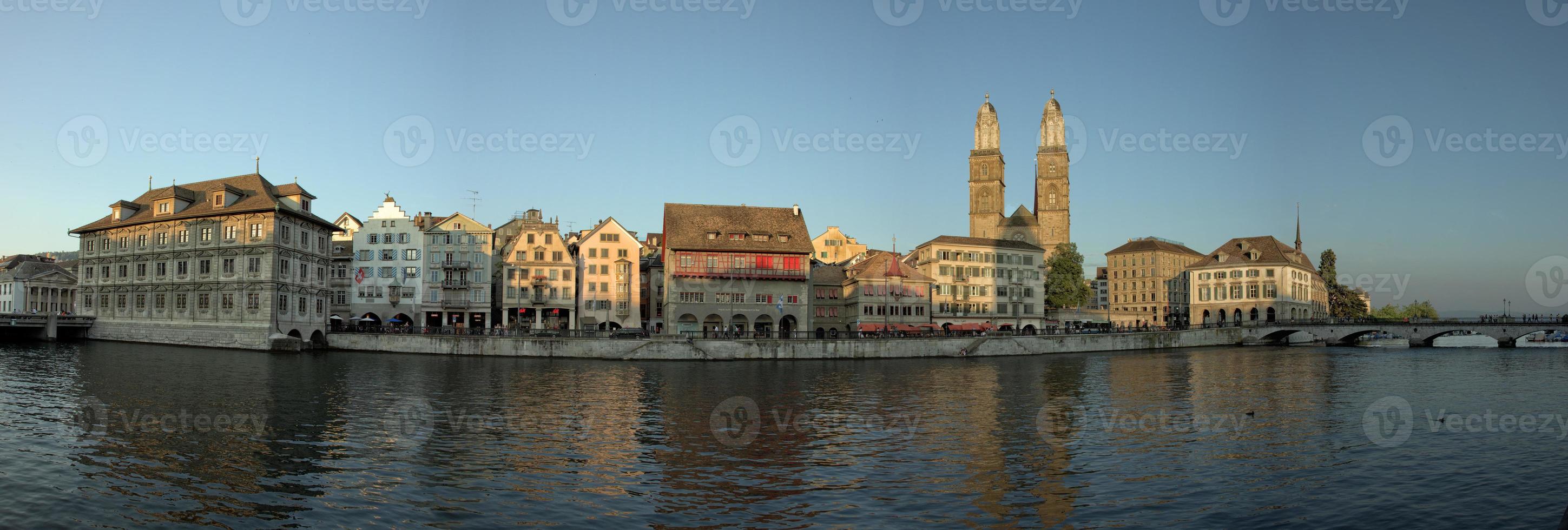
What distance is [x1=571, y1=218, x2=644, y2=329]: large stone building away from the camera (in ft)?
308

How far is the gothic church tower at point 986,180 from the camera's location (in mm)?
142700

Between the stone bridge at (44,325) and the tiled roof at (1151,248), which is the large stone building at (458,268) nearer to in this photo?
the stone bridge at (44,325)

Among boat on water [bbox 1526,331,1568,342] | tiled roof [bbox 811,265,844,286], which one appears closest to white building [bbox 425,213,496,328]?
tiled roof [bbox 811,265,844,286]

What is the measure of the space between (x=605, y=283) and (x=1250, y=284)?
83855 millimetres

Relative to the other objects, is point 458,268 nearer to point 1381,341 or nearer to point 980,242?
point 980,242

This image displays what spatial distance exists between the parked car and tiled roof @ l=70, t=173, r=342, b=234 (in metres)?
27.8

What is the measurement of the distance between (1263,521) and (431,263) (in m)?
86.8

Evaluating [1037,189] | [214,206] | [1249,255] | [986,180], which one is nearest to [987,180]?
[986,180]

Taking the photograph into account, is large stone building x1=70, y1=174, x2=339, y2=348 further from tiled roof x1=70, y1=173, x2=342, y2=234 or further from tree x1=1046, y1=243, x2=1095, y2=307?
tree x1=1046, y1=243, x2=1095, y2=307

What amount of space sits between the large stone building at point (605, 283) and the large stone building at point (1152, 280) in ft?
305

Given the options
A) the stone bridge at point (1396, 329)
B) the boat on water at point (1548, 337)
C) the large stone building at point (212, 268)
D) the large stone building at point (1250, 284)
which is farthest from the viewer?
the large stone building at point (1250, 284)

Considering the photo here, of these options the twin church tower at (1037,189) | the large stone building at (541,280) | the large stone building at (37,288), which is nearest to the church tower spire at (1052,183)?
the twin church tower at (1037,189)

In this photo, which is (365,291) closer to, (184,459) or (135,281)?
(135,281)

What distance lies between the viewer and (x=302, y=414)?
35.6m
